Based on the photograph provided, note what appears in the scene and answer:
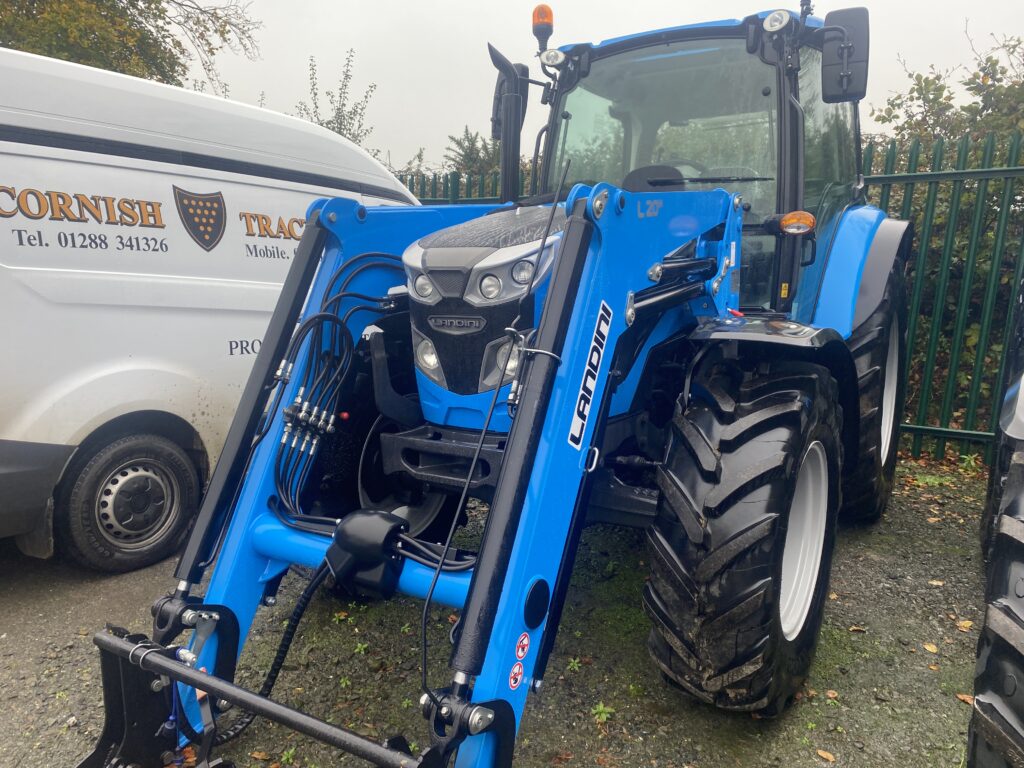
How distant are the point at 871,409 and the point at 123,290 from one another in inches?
144

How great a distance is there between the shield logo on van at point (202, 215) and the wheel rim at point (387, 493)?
1808mm

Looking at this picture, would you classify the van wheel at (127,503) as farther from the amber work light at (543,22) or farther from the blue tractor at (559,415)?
the amber work light at (543,22)

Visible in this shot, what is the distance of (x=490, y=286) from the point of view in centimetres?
230

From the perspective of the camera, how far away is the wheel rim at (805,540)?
2.61 meters

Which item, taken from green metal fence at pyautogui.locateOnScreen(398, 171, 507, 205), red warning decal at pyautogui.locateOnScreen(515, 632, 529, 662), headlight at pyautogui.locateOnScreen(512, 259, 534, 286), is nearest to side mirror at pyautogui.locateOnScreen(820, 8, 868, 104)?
headlight at pyautogui.locateOnScreen(512, 259, 534, 286)

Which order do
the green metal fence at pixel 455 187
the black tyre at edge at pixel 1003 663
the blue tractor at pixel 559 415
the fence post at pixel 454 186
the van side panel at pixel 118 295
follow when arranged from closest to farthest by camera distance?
1. the black tyre at edge at pixel 1003 663
2. the blue tractor at pixel 559 415
3. the van side panel at pixel 118 295
4. the green metal fence at pixel 455 187
5. the fence post at pixel 454 186

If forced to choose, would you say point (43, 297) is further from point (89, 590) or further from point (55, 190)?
point (89, 590)

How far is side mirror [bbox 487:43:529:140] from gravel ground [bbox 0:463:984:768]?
2.16m

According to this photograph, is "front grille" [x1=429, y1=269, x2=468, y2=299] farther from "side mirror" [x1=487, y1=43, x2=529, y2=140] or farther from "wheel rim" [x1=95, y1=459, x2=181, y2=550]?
"wheel rim" [x1=95, y1=459, x2=181, y2=550]

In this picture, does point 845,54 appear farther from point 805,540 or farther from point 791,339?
point 805,540

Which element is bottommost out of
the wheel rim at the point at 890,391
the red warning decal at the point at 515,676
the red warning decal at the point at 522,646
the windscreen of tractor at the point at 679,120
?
the red warning decal at the point at 515,676

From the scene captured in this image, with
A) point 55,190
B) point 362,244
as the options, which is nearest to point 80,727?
point 362,244

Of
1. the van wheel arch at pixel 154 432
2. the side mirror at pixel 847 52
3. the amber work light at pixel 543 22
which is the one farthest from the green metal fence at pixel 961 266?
the van wheel arch at pixel 154 432

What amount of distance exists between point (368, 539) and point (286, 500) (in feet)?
1.79
